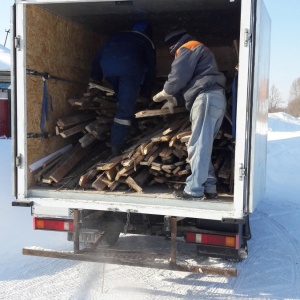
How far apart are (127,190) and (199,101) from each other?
1256 millimetres

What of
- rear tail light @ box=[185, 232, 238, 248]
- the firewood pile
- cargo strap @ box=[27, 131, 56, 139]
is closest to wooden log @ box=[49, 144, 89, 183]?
the firewood pile

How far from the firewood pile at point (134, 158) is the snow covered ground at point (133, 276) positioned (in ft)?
3.41

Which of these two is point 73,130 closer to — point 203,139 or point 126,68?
point 126,68

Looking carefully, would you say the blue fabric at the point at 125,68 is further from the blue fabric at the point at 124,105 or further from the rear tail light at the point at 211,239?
the rear tail light at the point at 211,239

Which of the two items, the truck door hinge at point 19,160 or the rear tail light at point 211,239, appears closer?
the rear tail light at point 211,239

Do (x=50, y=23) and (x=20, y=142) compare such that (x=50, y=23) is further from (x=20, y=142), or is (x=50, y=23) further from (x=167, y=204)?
(x=167, y=204)

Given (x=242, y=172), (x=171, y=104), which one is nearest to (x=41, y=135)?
(x=171, y=104)

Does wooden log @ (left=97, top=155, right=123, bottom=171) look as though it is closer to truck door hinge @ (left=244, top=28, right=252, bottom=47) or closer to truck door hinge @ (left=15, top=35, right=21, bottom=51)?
truck door hinge @ (left=15, top=35, right=21, bottom=51)

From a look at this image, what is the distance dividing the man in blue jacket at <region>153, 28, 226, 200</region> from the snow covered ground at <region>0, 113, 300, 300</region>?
1.08m

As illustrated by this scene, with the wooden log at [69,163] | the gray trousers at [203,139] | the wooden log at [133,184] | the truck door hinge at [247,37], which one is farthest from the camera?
the wooden log at [69,163]

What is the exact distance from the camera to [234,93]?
4.17 metres

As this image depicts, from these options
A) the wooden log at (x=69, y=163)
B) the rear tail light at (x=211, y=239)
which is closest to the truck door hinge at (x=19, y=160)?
the wooden log at (x=69, y=163)

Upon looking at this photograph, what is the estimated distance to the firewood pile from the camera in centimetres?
451

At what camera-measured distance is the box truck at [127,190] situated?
3.72 metres
